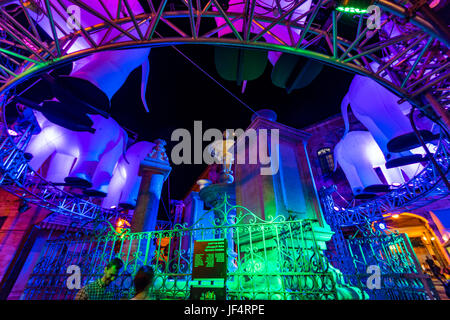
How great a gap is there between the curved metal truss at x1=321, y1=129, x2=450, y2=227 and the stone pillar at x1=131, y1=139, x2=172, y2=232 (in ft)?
33.9

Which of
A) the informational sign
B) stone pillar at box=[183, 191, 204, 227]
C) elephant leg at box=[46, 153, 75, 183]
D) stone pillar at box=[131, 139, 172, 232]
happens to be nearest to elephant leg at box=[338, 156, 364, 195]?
stone pillar at box=[183, 191, 204, 227]

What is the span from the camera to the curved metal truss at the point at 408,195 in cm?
922

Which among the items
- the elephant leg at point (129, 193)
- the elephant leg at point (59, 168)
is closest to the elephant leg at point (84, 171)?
the elephant leg at point (59, 168)

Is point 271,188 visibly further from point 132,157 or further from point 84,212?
point 84,212

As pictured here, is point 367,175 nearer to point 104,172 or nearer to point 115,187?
point 104,172

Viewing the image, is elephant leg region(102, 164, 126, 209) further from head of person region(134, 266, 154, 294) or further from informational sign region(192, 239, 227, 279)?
head of person region(134, 266, 154, 294)

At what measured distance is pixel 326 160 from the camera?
70.9ft

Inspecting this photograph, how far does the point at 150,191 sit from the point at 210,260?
24.8ft

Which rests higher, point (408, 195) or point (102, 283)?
point (408, 195)

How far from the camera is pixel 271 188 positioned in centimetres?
580

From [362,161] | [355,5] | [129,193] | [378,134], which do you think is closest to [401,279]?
[378,134]

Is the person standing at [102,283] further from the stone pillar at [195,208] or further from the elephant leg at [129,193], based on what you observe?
the elephant leg at [129,193]
